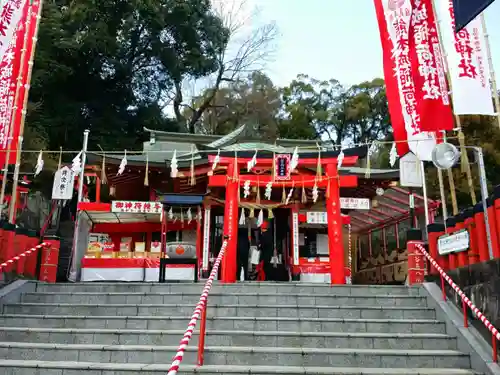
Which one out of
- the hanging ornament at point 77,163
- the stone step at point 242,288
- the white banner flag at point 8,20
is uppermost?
the white banner flag at point 8,20

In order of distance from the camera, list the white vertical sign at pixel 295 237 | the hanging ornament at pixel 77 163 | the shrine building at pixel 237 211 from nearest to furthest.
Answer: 1. the shrine building at pixel 237 211
2. the hanging ornament at pixel 77 163
3. the white vertical sign at pixel 295 237

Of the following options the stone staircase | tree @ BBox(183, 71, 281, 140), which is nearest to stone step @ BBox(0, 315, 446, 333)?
the stone staircase

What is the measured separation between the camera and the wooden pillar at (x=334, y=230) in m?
11.2

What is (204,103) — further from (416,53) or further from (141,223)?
(416,53)

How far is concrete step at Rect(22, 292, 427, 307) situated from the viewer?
814 cm

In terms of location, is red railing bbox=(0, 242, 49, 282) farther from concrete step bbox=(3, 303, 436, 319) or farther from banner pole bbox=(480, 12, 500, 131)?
banner pole bbox=(480, 12, 500, 131)

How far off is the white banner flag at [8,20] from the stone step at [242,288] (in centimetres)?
566

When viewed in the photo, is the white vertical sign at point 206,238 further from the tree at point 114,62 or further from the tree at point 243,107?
the tree at point 243,107

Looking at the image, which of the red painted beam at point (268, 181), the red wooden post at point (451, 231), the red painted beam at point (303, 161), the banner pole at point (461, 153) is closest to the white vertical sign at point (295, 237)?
the red painted beam at point (268, 181)

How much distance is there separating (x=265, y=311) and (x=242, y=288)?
133cm

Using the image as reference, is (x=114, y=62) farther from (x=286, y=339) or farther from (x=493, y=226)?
(x=493, y=226)

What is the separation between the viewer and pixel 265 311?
7.73 m

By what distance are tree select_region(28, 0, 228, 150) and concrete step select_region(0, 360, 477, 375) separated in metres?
20.6

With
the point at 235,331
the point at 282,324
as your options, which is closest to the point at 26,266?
the point at 235,331
